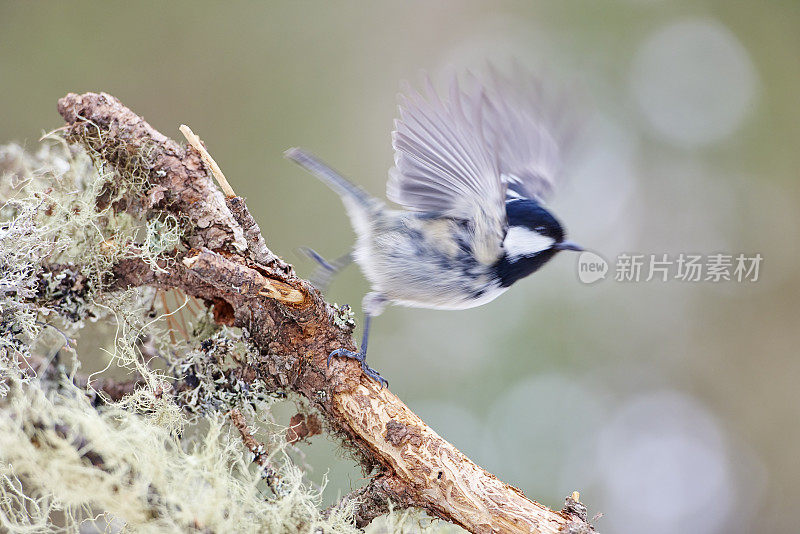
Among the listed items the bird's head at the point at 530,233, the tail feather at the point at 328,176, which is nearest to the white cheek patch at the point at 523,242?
the bird's head at the point at 530,233

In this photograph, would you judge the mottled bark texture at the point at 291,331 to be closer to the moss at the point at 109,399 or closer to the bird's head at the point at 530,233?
the moss at the point at 109,399

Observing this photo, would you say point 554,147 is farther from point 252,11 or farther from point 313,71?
point 252,11

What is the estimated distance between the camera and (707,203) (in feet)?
6.23

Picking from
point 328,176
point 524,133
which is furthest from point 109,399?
point 524,133

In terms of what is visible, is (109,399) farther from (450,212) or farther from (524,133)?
(524,133)

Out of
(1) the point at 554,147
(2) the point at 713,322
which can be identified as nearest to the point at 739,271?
(2) the point at 713,322

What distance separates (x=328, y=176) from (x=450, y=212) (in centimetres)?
19

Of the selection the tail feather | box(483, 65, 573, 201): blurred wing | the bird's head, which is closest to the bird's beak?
the bird's head

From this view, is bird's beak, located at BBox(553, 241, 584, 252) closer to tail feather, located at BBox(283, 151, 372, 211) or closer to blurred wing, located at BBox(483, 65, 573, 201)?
blurred wing, located at BBox(483, 65, 573, 201)

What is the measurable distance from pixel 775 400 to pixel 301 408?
4.98ft

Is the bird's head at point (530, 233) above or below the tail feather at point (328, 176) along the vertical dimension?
above

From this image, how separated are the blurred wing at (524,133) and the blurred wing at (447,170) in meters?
0.08

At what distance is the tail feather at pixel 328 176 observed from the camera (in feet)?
3.14

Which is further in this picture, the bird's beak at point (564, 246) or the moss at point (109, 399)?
the bird's beak at point (564, 246)
